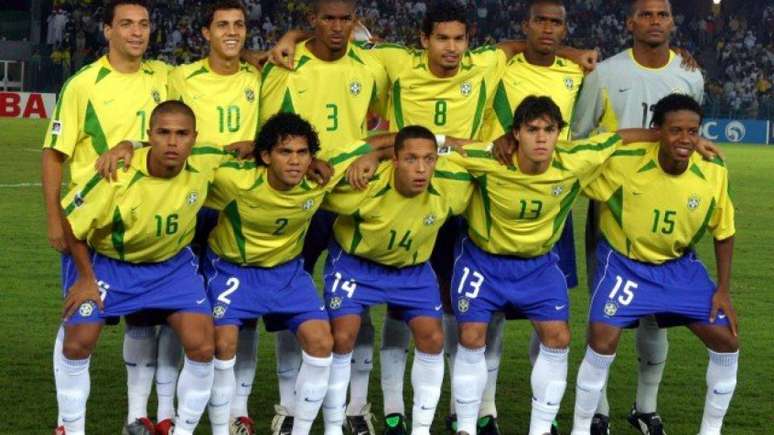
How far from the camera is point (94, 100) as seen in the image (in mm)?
6777

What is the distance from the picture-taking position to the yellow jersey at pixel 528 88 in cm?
731

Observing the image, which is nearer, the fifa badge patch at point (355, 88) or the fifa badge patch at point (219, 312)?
the fifa badge patch at point (219, 312)

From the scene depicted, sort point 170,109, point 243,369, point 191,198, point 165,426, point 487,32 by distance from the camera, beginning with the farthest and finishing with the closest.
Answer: point 487,32 < point 243,369 < point 165,426 < point 191,198 < point 170,109

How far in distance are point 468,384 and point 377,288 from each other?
0.64 m

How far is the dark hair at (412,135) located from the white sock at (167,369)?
Result: 1406mm

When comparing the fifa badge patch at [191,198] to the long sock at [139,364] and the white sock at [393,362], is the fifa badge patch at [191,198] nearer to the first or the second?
the long sock at [139,364]

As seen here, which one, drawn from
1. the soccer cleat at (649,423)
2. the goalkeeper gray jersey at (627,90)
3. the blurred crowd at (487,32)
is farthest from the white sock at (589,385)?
the blurred crowd at (487,32)

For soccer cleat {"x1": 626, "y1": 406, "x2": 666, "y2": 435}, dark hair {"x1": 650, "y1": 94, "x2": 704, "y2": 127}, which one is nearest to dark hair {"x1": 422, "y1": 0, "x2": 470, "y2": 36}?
dark hair {"x1": 650, "y1": 94, "x2": 704, "y2": 127}

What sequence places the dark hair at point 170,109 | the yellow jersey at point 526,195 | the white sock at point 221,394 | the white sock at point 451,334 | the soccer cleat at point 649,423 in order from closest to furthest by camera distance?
the dark hair at point 170,109 < the white sock at point 221,394 < the yellow jersey at point 526,195 < the soccer cleat at point 649,423 < the white sock at point 451,334

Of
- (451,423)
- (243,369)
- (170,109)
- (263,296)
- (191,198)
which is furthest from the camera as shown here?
(451,423)

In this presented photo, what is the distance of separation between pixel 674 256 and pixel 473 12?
112ft

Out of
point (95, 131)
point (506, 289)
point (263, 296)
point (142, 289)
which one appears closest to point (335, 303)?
point (263, 296)

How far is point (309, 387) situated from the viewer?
657 centimetres

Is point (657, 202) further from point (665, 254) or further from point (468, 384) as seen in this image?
point (468, 384)
